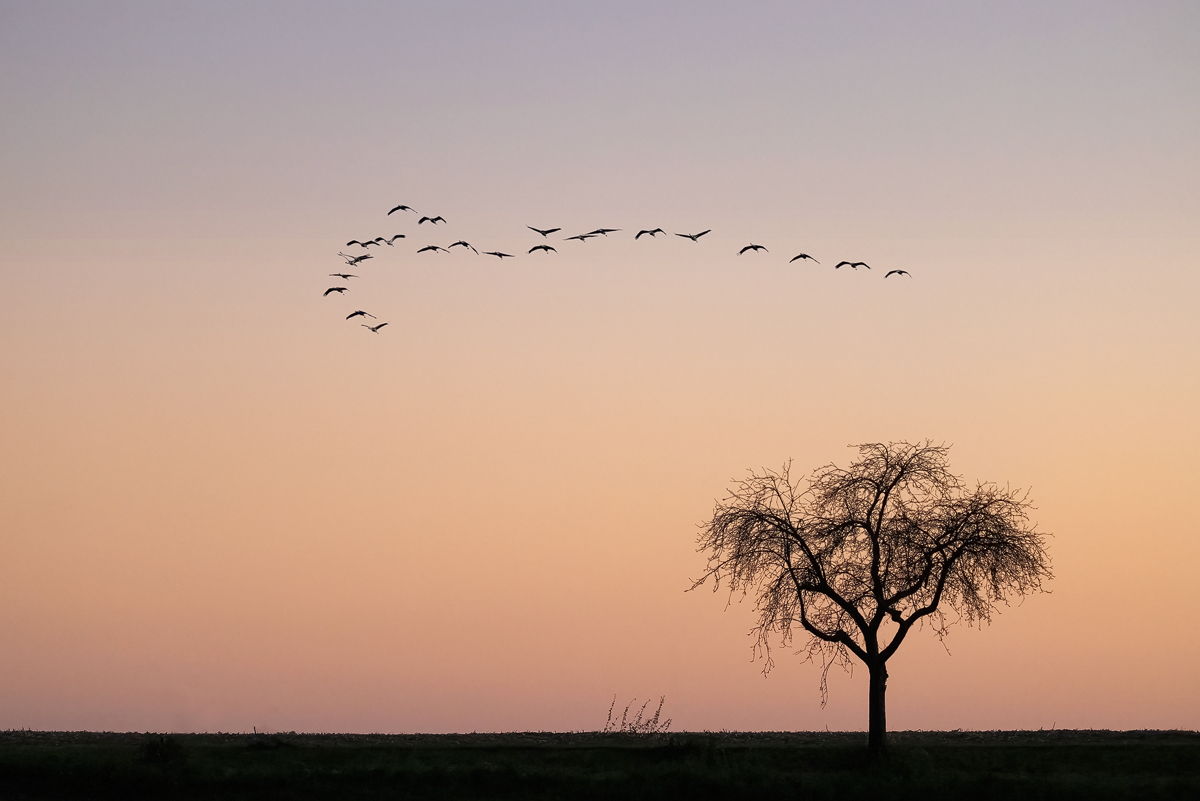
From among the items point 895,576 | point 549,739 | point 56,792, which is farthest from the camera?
point 549,739

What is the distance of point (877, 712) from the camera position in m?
39.8

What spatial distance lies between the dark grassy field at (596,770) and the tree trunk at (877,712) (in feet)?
1.62

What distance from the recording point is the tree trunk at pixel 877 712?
39500 millimetres

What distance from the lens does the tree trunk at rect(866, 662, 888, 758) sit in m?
39.5

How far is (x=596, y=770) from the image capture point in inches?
1535

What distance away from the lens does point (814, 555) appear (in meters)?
40.5

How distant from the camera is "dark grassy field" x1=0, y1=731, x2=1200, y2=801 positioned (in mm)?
37344

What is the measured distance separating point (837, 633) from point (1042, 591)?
599 cm

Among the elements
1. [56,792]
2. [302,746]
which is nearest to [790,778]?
[302,746]

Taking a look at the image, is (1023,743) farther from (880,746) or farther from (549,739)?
(549,739)

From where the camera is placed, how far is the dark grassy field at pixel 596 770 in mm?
37344

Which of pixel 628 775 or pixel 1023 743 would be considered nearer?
pixel 628 775

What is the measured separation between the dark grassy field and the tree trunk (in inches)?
19.4

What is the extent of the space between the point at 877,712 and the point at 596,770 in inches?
323
